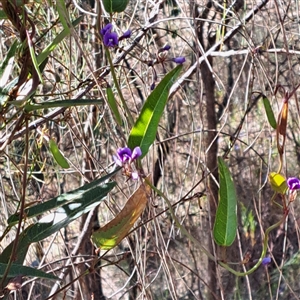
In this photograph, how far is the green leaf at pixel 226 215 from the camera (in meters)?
0.49

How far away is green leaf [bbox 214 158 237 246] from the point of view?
486 mm

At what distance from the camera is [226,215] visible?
0.50 meters

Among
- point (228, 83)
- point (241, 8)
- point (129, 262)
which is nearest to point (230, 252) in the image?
point (129, 262)

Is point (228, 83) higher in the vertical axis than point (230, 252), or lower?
higher

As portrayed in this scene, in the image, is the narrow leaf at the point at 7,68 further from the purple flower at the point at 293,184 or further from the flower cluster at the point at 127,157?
the purple flower at the point at 293,184

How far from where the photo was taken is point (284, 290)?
240 cm

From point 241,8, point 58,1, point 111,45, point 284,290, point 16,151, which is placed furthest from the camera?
point 284,290

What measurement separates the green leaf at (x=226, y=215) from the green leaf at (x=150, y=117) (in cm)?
7

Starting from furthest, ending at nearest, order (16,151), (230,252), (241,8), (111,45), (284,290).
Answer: (284,290) → (230,252) → (241,8) → (16,151) → (111,45)

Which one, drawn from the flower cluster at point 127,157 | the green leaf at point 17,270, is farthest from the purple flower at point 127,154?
the green leaf at point 17,270

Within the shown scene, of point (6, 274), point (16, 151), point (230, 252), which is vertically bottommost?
point (6, 274)

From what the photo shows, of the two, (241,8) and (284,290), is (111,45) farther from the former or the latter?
(284,290)

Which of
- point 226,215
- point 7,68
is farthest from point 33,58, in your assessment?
point 226,215

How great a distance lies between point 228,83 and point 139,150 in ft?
5.99
